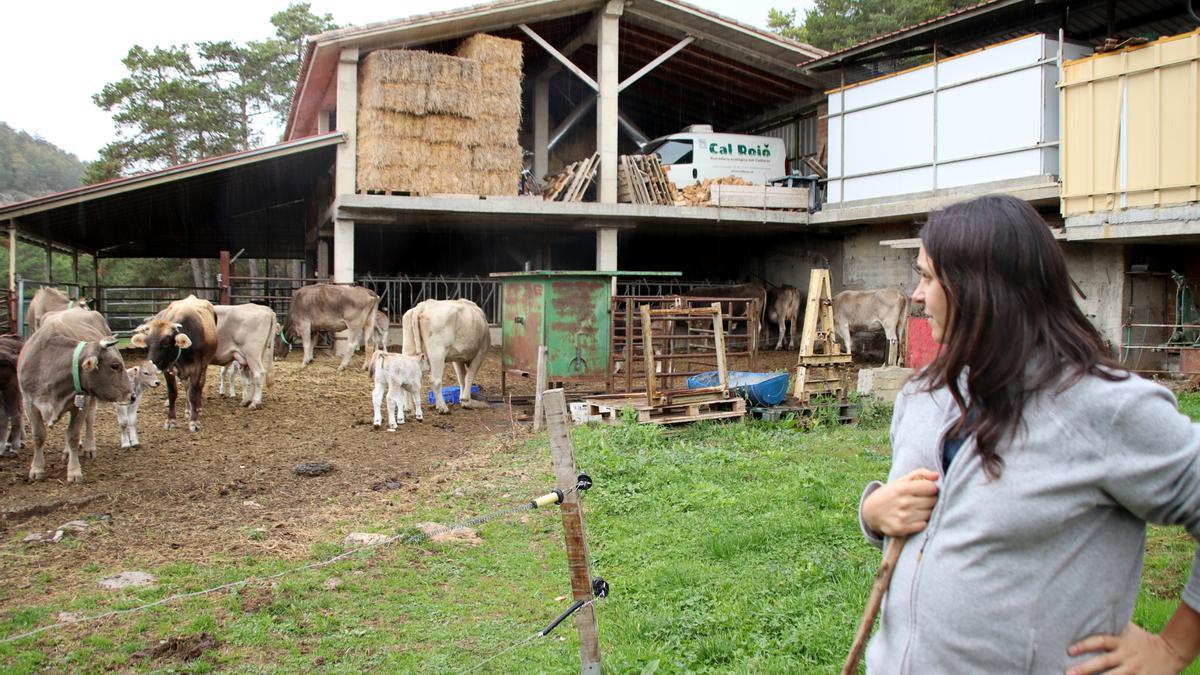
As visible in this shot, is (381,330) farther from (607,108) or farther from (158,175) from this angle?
(607,108)

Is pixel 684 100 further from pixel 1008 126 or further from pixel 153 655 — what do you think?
pixel 153 655

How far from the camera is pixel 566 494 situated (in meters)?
3.57

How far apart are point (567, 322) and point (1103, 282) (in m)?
8.57

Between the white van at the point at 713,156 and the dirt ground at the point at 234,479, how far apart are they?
8.78m

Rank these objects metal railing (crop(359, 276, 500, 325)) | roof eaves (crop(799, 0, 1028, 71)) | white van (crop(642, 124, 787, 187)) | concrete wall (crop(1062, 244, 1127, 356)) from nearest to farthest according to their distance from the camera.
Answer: concrete wall (crop(1062, 244, 1127, 356))
roof eaves (crop(799, 0, 1028, 71))
metal railing (crop(359, 276, 500, 325))
white van (crop(642, 124, 787, 187))

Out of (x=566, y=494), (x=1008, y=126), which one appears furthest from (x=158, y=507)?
(x=1008, y=126)

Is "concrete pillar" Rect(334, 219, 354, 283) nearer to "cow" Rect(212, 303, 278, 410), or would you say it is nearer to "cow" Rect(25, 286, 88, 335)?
"cow" Rect(25, 286, 88, 335)

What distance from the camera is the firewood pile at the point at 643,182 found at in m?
19.2

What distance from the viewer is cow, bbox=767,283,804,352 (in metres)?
20.8

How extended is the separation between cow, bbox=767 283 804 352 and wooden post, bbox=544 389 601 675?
680 inches

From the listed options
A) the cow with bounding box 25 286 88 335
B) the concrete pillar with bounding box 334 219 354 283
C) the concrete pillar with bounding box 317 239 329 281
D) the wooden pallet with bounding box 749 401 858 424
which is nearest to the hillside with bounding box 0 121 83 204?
the concrete pillar with bounding box 317 239 329 281

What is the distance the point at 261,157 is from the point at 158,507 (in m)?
10.7

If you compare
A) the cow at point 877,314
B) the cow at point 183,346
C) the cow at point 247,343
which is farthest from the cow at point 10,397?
the cow at point 877,314

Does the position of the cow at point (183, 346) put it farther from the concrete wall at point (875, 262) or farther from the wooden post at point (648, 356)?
the concrete wall at point (875, 262)
